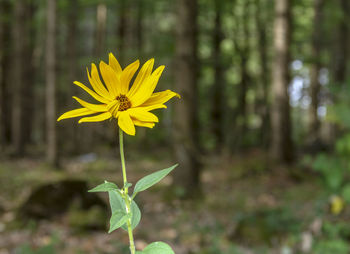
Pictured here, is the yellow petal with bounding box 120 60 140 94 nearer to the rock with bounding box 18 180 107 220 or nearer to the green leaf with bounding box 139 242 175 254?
the green leaf with bounding box 139 242 175 254

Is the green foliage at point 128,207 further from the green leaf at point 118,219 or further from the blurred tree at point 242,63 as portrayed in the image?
the blurred tree at point 242,63

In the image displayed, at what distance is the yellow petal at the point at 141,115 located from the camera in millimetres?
819

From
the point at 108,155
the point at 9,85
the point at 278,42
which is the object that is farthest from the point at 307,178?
the point at 9,85

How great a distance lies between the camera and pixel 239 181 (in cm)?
950

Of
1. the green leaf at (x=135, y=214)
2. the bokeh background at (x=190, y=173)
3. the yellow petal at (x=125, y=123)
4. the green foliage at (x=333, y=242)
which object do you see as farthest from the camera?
the bokeh background at (x=190, y=173)

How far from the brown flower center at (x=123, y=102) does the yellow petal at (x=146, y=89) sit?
15 millimetres

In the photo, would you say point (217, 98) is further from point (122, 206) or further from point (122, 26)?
point (122, 206)

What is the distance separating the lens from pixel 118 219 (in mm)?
915

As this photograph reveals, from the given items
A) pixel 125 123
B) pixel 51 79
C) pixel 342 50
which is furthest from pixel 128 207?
pixel 342 50

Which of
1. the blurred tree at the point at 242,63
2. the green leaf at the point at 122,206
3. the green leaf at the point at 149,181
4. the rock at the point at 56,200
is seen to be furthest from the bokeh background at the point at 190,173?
the green leaf at the point at 149,181

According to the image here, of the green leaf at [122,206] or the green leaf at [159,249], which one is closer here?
the green leaf at [159,249]

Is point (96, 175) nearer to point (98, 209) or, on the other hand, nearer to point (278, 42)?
point (98, 209)

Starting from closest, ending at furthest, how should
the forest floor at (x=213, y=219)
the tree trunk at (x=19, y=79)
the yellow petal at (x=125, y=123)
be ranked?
the yellow petal at (x=125, y=123) → the forest floor at (x=213, y=219) → the tree trunk at (x=19, y=79)

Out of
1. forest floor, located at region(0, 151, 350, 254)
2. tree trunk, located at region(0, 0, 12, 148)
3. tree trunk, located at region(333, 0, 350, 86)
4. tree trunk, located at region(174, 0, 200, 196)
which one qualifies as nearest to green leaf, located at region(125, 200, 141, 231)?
forest floor, located at region(0, 151, 350, 254)
